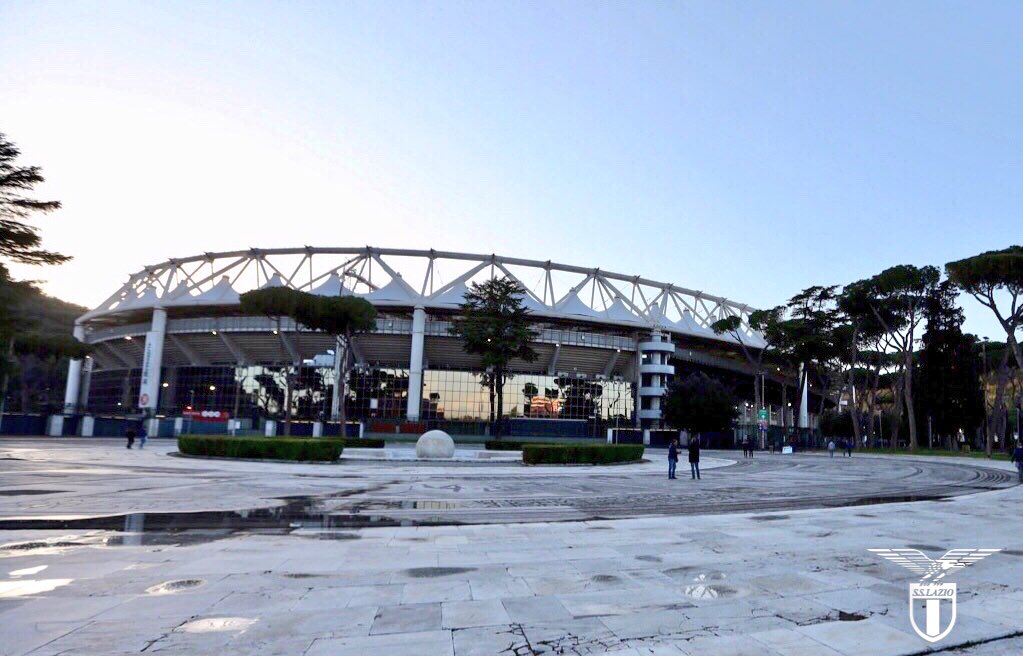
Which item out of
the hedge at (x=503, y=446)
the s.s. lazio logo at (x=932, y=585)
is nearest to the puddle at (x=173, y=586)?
the s.s. lazio logo at (x=932, y=585)

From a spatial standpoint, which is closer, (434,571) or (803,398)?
(434,571)

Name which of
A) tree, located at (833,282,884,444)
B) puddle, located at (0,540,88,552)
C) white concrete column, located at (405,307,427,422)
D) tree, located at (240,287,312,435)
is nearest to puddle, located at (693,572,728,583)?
puddle, located at (0,540,88,552)

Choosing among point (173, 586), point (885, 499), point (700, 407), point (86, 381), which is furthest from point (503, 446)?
point (86, 381)

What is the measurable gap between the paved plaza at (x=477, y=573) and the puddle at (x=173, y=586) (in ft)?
0.13

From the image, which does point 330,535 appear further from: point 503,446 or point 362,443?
point 503,446

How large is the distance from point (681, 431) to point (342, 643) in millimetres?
65927

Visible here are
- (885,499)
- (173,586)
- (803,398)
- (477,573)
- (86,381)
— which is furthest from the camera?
(803,398)

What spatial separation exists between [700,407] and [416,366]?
102 feet

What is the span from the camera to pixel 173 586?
6.79 meters

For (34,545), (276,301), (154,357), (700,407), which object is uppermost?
(276,301)

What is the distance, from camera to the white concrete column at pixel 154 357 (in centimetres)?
7312

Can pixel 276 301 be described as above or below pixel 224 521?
above

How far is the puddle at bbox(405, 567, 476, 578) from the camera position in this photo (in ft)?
24.7

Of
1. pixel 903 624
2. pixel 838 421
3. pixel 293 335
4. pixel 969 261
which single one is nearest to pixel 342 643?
pixel 903 624
